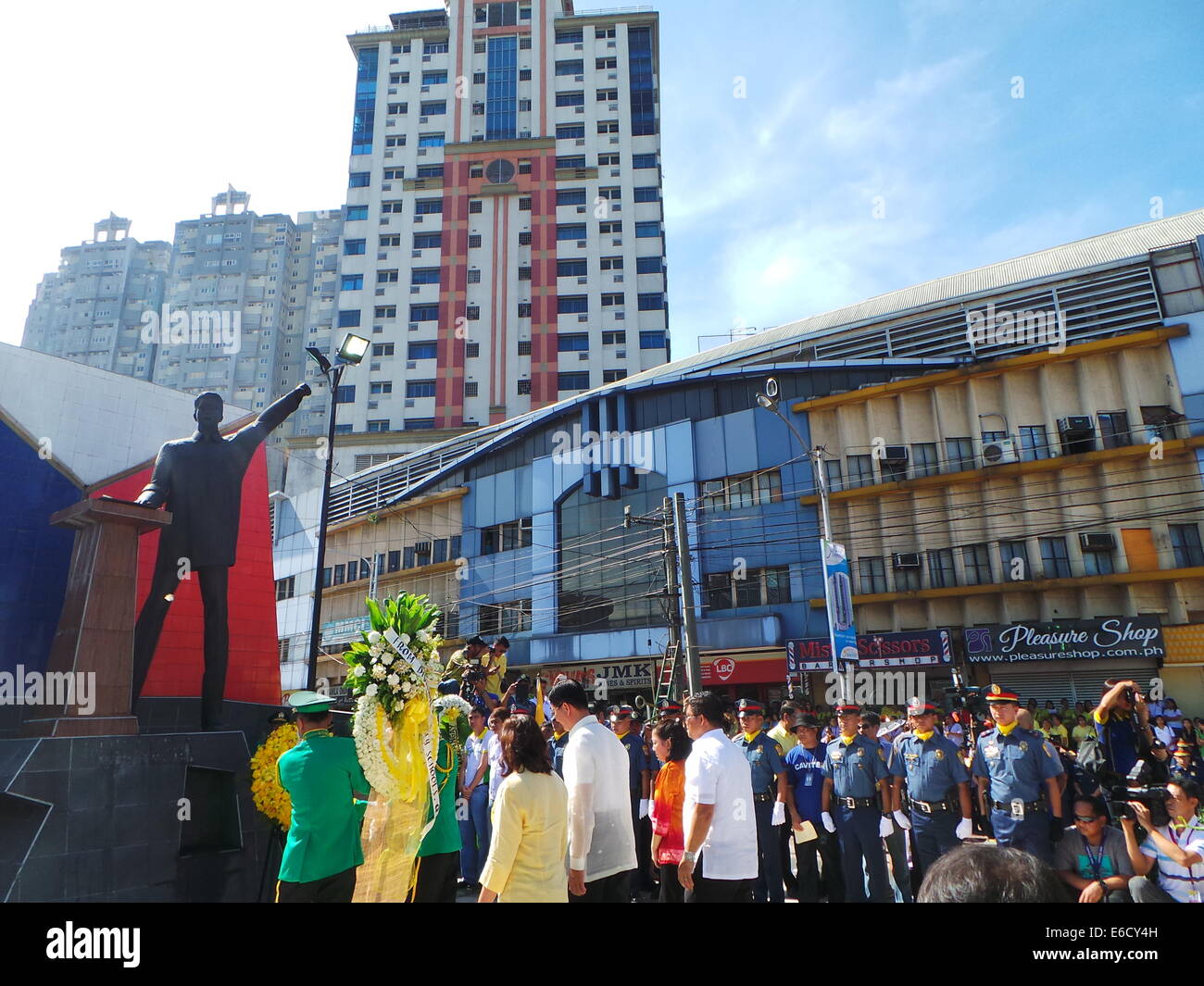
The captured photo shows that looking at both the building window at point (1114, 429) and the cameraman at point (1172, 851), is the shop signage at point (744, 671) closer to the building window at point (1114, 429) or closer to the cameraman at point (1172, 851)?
the building window at point (1114, 429)

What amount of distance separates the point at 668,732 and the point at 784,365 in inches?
1021

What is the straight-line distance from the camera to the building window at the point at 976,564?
86.7 feet

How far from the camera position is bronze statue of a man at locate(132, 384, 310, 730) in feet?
34.0

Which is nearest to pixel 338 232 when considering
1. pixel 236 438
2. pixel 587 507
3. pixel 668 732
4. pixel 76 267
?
pixel 76 267

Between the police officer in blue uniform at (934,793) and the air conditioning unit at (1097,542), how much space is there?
68.9 feet

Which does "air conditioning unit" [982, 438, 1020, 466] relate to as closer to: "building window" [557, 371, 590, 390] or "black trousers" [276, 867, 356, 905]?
"black trousers" [276, 867, 356, 905]

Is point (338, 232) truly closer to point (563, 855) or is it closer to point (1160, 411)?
point (1160, 411)

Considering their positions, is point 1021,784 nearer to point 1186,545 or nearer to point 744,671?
point 744,671

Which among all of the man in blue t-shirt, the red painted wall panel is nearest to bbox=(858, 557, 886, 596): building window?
the man in blue t-shirt

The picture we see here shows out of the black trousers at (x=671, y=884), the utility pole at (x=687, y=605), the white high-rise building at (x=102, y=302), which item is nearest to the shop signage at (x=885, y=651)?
the utility pole at (x=687, y=605)

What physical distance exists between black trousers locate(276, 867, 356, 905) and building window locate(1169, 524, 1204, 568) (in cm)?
2741

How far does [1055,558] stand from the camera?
25.7 metres

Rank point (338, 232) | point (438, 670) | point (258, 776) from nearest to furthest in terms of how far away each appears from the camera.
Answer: point (438, 670) < point (258, 776) < point (338, 232)
